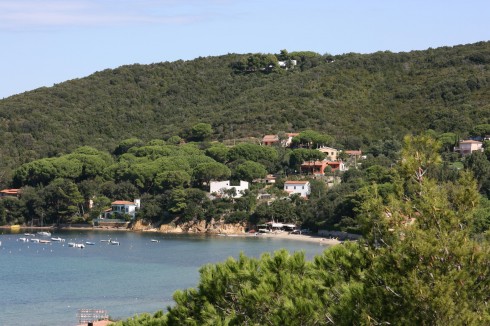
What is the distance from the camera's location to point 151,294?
33.8 m

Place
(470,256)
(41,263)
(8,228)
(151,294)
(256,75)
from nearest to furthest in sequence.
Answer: (470,256)
(151,294)
(41,263)
(8,228)
(256,75)

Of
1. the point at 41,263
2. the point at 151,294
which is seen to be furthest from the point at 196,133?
the point at 151,294

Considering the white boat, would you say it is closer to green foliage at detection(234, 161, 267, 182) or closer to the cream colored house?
green foliage at detection(234, 161, 267, 182)

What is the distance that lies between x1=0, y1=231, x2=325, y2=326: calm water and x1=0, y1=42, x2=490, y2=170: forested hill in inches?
878

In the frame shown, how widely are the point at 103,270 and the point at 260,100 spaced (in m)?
46.3

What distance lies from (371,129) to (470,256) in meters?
66.9

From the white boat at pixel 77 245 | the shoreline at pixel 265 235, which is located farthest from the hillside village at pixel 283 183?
the white boat at pixel 77 245

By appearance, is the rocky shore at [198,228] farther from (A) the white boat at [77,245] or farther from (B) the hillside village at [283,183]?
(A) the white boat at [77,245]

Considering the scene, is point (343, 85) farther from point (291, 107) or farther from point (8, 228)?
point (8, 228)

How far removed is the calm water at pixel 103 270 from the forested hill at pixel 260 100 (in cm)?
2231

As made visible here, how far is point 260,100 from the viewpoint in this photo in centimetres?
8681

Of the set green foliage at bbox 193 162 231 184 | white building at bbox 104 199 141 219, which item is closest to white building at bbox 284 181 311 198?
green foliage at bbox 193 162 231 184

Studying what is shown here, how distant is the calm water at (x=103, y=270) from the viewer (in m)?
31.3

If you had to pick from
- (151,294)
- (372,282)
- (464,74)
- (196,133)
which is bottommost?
(151,294)
